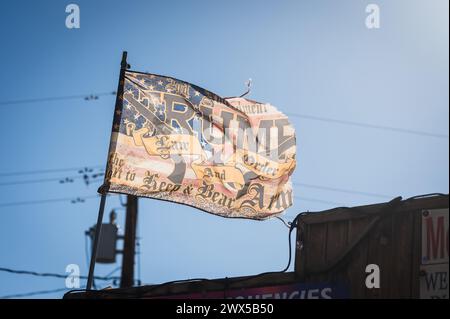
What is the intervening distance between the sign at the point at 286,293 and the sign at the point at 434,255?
3.83 ft

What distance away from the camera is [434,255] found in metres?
10.1

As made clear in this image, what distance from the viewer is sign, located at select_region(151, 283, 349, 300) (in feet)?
35.9

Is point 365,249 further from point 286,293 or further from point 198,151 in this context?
point 198,151

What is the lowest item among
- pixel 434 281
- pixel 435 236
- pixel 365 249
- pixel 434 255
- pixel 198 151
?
pixel 434 281

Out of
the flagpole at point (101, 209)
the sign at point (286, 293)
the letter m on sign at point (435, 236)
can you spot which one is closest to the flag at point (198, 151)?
the flagpole at point (101, 209)

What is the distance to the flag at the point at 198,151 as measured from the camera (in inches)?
533

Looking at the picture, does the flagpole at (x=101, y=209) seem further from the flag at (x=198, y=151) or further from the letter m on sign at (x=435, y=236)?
the letter m on sign at (x=435, y=236)

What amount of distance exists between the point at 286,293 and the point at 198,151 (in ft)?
12.0

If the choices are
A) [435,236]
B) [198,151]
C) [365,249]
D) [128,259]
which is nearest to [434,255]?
[435,236]

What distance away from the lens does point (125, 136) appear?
44.7ft

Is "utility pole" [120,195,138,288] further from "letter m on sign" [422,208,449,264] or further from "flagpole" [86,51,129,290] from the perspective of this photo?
"letter m on sign" [422,208,449,264]
